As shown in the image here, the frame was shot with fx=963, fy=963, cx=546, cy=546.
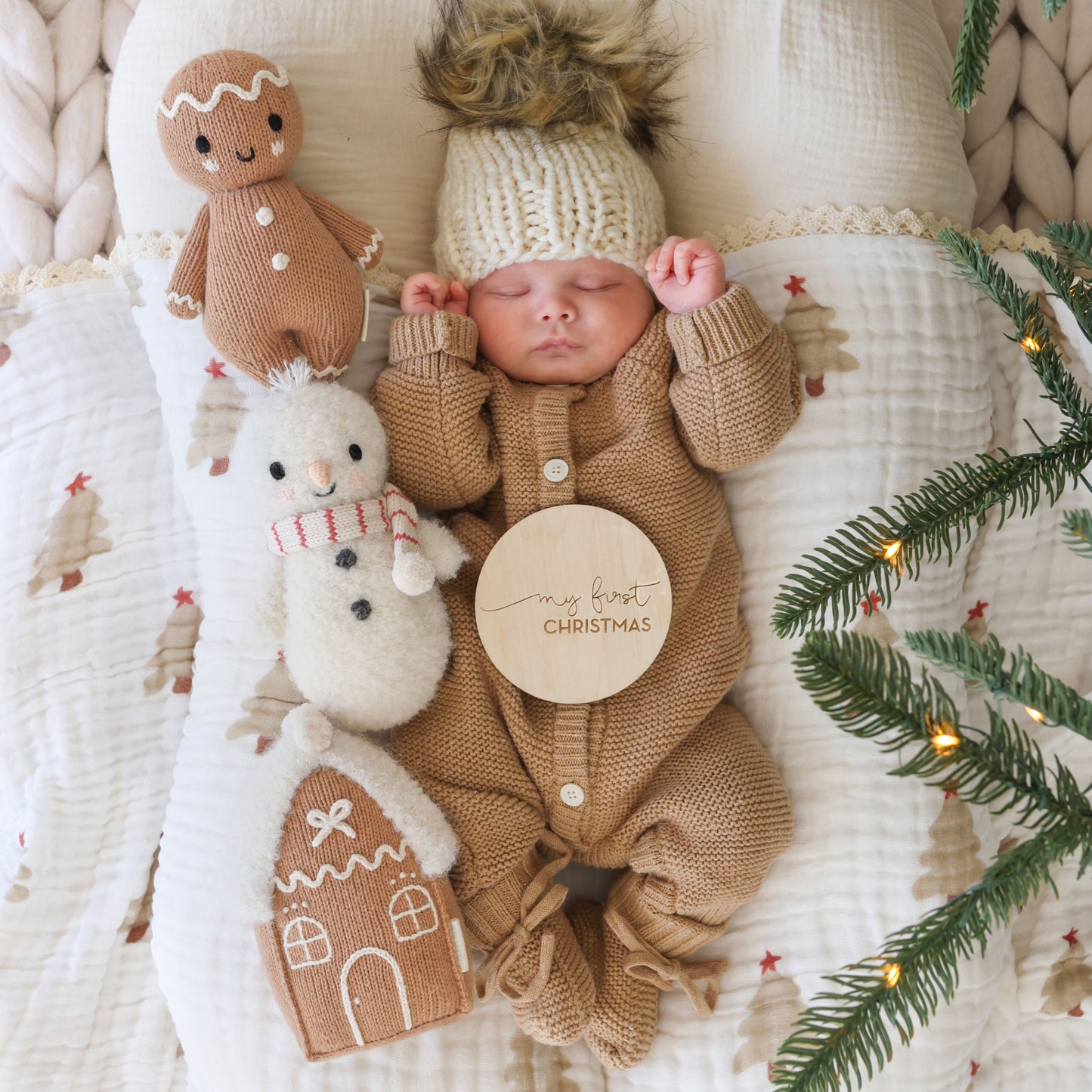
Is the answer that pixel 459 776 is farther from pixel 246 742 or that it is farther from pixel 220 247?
pixel 220 247

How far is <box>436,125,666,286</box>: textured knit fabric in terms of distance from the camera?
3.52ft

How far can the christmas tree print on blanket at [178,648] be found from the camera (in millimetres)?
1184

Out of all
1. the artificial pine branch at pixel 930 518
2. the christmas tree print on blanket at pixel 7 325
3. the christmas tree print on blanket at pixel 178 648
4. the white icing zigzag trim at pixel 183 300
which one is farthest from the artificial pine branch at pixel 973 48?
the christmas tree print on blanket at pixel 7 325

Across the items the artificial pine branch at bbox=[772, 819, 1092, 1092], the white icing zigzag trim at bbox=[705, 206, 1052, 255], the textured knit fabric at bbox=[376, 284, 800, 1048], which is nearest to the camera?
the artificial pine branch at bbox=[772, 819, 1092, 1092]

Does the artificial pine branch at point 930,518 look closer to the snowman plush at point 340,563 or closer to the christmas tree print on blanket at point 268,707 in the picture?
the snowman plush at point 340,563

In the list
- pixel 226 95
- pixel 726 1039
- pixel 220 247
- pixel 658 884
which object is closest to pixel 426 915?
pixel 658 884

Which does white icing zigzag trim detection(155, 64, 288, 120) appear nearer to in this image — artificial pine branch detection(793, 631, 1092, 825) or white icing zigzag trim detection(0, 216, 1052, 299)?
white icing zigzag trim detection(0, 216, 1052, 299)

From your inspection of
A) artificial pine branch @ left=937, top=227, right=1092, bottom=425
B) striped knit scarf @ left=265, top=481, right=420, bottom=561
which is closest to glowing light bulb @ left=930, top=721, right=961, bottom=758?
artificial pine branch @ left=937, top=227, right=1092, bottom=425

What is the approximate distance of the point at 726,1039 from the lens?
3.54 feet

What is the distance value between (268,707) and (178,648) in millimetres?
197

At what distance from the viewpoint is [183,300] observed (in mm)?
993

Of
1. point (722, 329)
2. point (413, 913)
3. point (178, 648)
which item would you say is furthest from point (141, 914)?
point (722, 329)

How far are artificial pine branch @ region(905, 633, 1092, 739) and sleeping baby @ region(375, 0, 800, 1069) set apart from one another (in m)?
0.49

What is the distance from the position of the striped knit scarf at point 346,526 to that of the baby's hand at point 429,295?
24 centimetres
